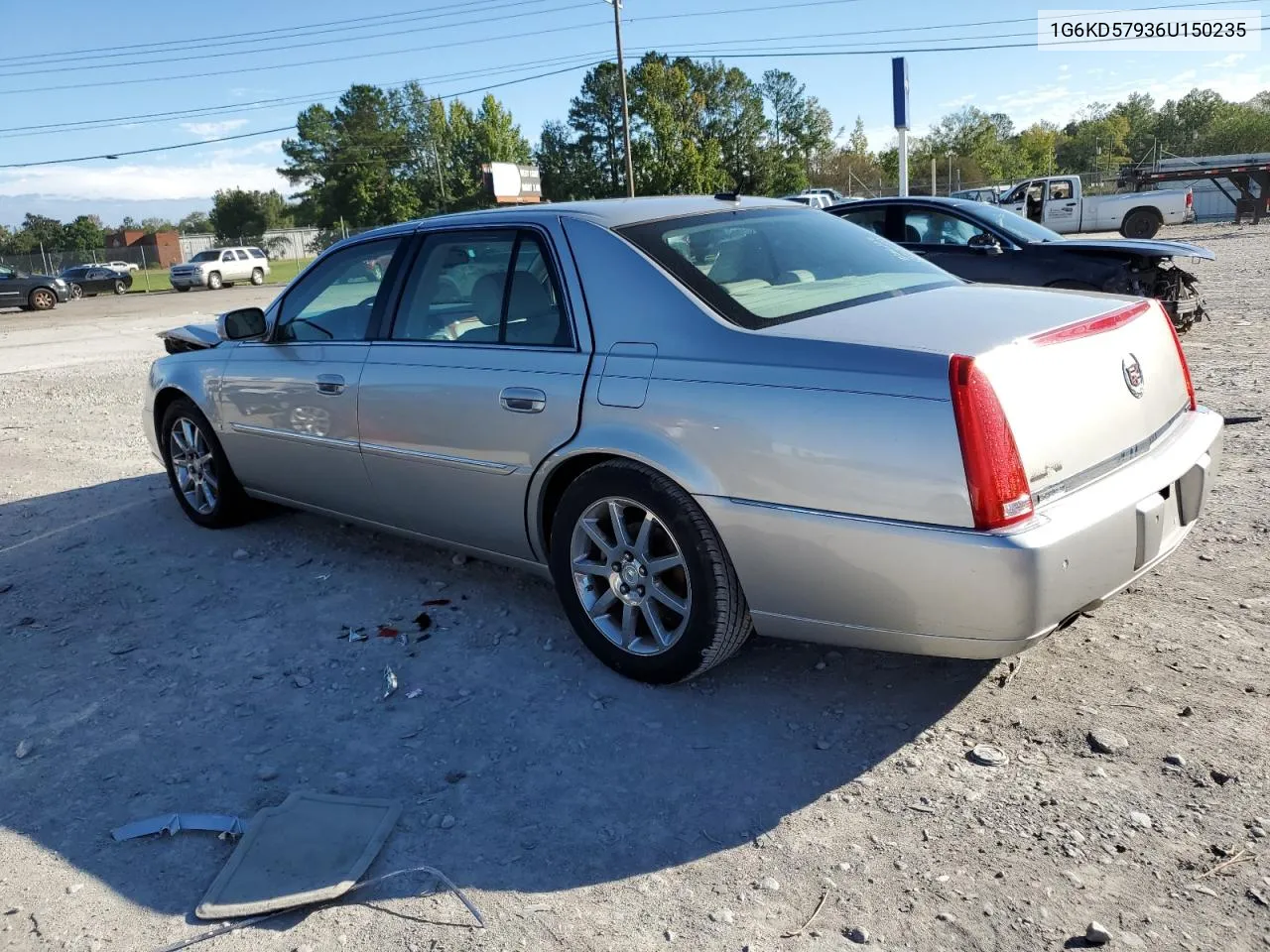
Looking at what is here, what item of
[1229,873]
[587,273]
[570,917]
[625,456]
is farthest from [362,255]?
[1229,873]

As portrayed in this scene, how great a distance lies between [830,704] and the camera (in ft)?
11.0

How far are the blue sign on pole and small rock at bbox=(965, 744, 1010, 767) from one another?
15241mm

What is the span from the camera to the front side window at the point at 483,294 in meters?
3.74

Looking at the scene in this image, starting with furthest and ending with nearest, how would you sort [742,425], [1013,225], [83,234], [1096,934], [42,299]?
[83,234] < [42,299] < [1013,225] < [742,425] < [1096,934]

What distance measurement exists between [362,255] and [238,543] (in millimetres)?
1817

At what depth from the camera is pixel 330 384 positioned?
14.8 feet

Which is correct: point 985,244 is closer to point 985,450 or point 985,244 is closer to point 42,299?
point 985,450

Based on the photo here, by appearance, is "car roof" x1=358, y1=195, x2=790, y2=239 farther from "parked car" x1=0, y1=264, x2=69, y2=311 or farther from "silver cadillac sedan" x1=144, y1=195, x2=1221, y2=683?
"parked car" x1=0, y1=264, x2=69, y2=311

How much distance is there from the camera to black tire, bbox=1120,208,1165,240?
26.6m

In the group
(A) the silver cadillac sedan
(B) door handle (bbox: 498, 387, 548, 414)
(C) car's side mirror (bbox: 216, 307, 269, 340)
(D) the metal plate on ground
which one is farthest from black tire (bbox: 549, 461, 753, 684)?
(C) car's side mirror (bbox: 216, 307, 269, 340)

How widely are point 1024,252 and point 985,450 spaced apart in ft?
26.1

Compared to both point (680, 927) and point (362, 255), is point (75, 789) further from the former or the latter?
point (362, 255)

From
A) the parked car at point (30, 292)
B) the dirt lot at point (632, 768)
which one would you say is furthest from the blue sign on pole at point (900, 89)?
the parked car at point (30, 292)

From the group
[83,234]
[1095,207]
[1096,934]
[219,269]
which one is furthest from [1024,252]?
[83,234]
